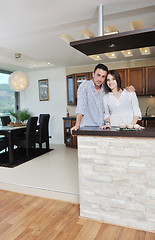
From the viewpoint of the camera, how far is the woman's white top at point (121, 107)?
96.4 inches

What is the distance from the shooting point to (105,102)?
2.57 metres

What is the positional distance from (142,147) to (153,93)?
3631 mm

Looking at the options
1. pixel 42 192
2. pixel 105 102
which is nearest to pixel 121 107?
pixel 105 102

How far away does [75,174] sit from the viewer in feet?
12.1

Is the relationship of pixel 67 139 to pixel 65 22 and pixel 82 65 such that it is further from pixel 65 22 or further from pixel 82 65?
pixel 65 22

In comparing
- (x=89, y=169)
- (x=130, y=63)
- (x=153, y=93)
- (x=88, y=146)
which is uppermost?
(x=130, y=63)

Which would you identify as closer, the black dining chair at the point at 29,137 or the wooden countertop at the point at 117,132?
the wooden countertop at the point at 117,132

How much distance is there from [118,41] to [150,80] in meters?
2.99

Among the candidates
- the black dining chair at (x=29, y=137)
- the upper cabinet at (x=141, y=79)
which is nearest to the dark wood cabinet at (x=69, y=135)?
the black dining chair at (x=29, y=137)

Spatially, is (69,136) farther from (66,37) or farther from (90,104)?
(90,104)

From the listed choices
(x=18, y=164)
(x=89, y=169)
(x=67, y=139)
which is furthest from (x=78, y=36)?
(x=67, y=139)

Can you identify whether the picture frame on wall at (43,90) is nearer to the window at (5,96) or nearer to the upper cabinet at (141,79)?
the window at (5,96)

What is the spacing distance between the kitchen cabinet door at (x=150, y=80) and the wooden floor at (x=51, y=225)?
147 inches

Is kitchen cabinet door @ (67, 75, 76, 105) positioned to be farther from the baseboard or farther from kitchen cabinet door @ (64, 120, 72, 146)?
the baseboard
